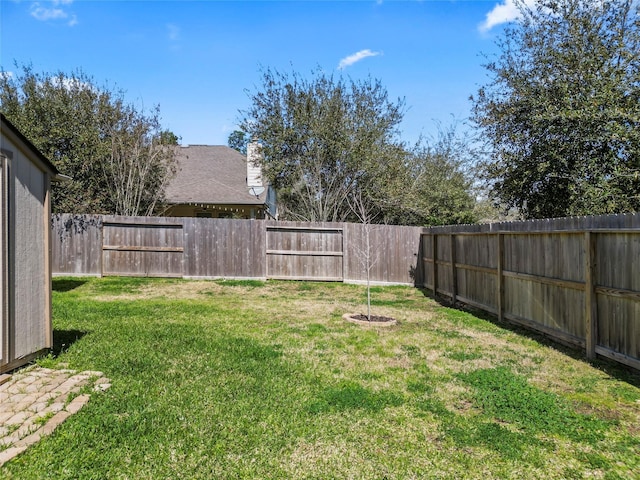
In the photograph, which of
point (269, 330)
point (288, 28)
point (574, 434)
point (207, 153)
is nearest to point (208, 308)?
point (269, 330)

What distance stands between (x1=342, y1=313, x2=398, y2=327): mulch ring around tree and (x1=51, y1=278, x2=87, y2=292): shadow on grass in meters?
6.23

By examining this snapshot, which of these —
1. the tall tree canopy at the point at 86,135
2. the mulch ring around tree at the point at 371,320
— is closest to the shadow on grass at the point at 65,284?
the tall tree canopy at the point at 86,135

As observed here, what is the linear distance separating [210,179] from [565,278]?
14626 mm

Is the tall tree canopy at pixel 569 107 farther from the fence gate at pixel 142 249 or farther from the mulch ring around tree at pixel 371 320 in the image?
the fence gate at pixel 142 249

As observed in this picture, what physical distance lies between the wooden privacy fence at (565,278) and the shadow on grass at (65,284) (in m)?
8.42

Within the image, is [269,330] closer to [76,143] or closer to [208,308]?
[208,308]

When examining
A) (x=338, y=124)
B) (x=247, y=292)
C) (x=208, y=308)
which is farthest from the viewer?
(x=338, y=124)

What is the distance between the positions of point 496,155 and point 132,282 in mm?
9411

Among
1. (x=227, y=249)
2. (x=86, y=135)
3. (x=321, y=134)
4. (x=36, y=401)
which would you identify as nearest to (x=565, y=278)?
(x=36, y=401)

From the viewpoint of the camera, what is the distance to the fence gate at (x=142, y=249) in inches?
430

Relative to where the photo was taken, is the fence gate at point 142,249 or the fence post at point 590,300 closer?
the fence post at point 590,300

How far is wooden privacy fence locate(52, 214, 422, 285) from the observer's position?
10.8m

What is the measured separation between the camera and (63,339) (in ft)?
16.2

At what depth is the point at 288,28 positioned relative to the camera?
9.49 metres
